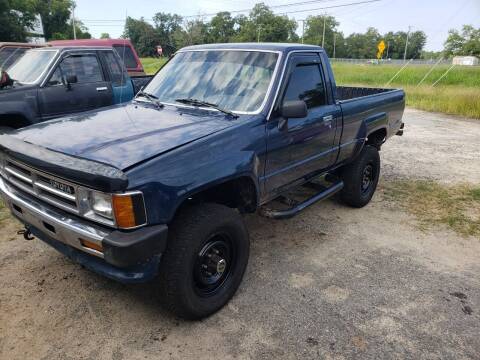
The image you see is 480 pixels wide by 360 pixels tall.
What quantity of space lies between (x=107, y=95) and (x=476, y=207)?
610 cm

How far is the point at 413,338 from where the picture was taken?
9.09 ft

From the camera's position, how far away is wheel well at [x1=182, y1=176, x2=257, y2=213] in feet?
10.2

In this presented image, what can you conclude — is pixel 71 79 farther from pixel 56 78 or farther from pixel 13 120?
pixel 13 120

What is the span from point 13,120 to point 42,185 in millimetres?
4066

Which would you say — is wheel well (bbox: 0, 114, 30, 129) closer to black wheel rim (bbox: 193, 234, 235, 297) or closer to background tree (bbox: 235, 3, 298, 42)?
black wheel rim (bbox: 193, 234, 235, 297)

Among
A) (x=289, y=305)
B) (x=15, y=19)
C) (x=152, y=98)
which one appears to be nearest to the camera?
(x=289, y=305)

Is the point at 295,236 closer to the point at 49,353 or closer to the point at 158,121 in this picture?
the point at 158,121

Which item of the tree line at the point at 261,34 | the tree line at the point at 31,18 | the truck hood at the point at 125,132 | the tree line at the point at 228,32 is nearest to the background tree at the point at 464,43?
the tree line at the point at 228,32

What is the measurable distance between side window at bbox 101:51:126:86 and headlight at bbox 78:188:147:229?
5.18m

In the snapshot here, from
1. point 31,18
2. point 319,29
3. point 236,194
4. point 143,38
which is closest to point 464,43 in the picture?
point 143,38

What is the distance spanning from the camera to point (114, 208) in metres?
2.25

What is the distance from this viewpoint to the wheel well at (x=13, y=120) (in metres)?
5.84

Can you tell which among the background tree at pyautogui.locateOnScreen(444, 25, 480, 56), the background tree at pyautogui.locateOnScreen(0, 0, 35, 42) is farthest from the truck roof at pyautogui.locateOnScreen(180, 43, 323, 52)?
the background tree at pyautogui.locateOnScreen(444, 25, 480, 56)

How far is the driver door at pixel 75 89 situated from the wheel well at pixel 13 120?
29 centimetres
